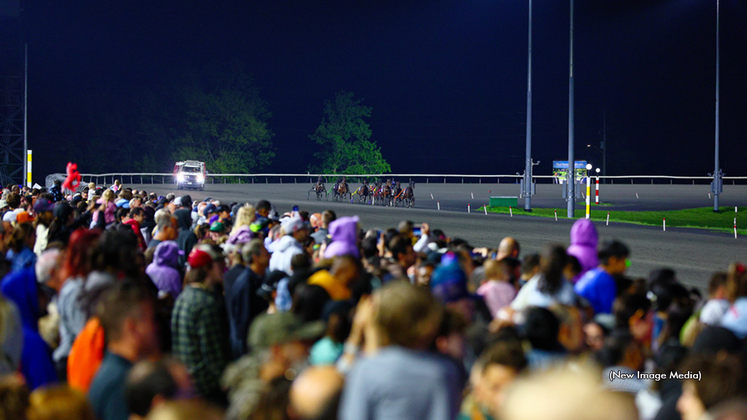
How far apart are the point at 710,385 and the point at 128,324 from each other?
264cm

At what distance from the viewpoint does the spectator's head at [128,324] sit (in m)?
3.57

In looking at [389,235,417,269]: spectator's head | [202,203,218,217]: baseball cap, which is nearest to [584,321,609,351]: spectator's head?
[389,235,417,269]: spectator's head

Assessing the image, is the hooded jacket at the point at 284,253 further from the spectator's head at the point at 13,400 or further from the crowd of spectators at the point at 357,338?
the spectator's head at the point at 13,400

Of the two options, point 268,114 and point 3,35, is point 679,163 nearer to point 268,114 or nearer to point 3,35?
point 268,114

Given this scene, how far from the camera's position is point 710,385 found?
3.23 metres

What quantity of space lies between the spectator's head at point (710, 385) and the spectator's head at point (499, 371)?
2.51 ft

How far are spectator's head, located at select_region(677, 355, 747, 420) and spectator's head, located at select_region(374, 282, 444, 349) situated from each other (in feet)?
4.02

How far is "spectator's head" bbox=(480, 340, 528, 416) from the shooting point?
3.68 metres

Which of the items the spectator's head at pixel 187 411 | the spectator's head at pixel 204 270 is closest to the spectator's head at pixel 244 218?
the spectator's head at pixel 204 270

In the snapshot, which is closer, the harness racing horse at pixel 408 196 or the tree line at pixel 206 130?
the harness racing horse at pixel 408 196

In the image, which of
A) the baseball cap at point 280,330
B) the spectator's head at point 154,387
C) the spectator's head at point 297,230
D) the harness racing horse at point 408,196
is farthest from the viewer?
the harness racing horse at point 408,196

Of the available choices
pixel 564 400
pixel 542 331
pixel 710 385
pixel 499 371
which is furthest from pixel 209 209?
pixel 564 400

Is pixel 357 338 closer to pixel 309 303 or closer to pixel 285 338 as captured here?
pixel 285 338

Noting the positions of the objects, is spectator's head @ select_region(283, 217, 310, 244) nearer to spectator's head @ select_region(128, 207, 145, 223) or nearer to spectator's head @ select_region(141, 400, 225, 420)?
spectator's head @ select_region(128, 207, 145, 223)
